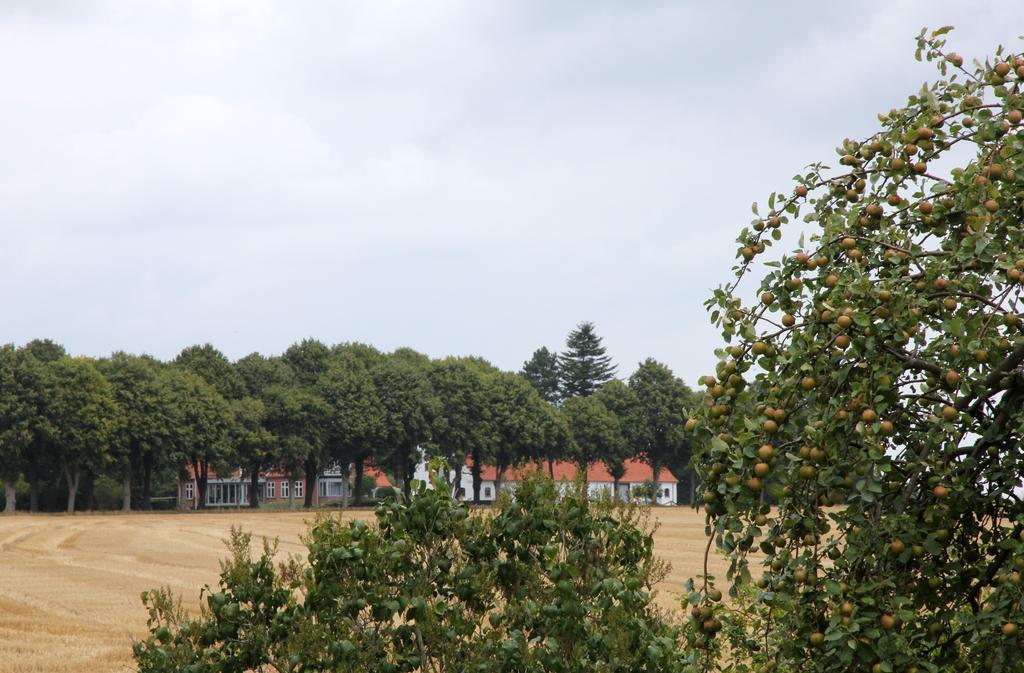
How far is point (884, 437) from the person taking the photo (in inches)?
176

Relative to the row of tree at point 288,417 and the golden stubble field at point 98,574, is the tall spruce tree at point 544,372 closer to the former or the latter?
the row of tree at point 288,417

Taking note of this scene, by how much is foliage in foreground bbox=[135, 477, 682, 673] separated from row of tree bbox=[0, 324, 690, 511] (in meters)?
69.5

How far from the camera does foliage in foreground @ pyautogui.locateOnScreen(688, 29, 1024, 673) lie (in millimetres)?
4438

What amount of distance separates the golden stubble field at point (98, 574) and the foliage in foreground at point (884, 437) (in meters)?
3.05

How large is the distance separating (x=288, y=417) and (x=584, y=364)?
209 feet

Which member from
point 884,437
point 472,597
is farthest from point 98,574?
point 884,437

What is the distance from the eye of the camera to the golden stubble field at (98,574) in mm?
19672

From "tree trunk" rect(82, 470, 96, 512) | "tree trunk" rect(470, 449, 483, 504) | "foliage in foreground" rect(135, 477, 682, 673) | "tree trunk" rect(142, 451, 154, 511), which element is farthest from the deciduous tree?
"foliage in foreground" rect(135, 477, 682, 673)

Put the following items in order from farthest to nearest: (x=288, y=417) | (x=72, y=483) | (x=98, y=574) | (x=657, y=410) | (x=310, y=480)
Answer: (x=657, y=410) → (x=310, y=480) → (x=288, y=417) → (x=72, y=483) → (x=98, y=574)

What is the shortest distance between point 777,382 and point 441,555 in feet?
9.85

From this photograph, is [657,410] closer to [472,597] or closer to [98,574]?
[98,574]

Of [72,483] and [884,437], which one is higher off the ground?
[884,437]

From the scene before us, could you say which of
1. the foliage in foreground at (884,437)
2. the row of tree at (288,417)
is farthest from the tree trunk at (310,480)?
the foliage in foreground at (884,437)

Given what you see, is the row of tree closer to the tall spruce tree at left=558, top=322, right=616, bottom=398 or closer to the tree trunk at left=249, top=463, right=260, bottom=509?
the tree trunk at left=249, top=463, right=260, bottom=509
